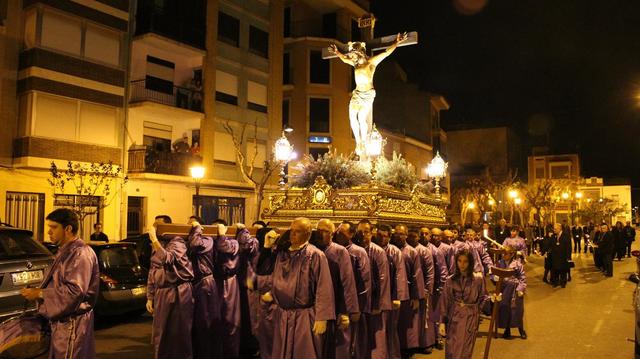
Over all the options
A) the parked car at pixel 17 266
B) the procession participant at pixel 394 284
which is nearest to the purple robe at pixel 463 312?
the procession participant at pixel 394 284

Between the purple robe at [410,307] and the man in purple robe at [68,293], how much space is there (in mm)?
5283

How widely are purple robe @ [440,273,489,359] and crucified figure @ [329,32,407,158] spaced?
5632 mm

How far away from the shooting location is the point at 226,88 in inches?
1068

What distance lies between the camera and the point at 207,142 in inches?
997

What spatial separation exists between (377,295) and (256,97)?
22.6 m

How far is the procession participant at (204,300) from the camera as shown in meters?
7.79

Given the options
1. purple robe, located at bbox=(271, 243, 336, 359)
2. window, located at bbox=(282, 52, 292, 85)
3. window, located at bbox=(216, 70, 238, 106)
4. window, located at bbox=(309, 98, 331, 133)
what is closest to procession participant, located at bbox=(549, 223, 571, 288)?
purple robe, located at bbox=(271, 243, 336, 359)

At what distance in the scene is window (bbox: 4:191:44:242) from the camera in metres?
18.1

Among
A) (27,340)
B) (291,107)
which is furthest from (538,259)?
(27,340)

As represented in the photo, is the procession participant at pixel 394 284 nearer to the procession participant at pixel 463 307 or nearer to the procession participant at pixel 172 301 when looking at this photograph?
the procession participant at pixel 463 307

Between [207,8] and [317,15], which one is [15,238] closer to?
[207,8]

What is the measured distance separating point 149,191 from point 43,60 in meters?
6.44

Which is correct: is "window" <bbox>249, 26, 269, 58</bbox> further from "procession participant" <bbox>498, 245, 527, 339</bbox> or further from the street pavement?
"procession participant" <bbox>498, 245, 527, 339</bbox>

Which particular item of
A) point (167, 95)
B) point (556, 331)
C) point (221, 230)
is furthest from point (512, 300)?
point (167, 95)
